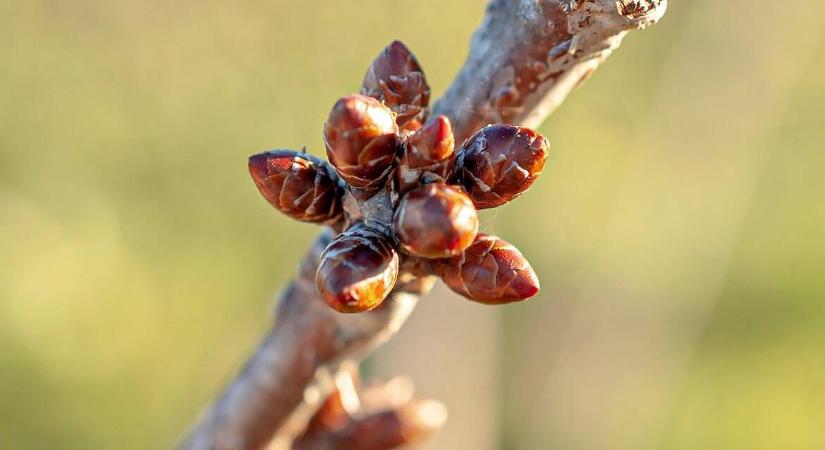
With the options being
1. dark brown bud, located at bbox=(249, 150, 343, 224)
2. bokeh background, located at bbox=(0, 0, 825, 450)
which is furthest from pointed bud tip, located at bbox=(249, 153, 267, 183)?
bokeh background, located at bbox=(0, 0, 825, 450)

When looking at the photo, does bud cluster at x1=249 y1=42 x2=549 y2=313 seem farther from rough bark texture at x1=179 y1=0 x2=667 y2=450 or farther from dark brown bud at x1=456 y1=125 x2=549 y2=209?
rough bark texture at x1=179 y1=0 x2=667 y2=450

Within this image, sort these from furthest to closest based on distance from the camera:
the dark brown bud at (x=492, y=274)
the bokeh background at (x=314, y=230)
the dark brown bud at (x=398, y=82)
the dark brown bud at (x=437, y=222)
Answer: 1. the bokeh background at (x=314, y=230)
2. the dark brown bud at (x=398, y=82)
3. the dark brown bud at (x=492, y=274)
4. the dark brown bud at (x=437, y=222)

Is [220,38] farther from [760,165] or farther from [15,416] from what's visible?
[760,165]

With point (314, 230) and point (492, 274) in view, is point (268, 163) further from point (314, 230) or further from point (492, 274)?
point (314, 230)

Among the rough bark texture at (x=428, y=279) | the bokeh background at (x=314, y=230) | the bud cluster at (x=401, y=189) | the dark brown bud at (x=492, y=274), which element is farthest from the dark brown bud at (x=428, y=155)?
the bokeh background at (x=314, y=230)

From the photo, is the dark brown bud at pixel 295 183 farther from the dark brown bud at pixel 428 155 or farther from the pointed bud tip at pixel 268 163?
the dark brown bud at pixel 428 155
